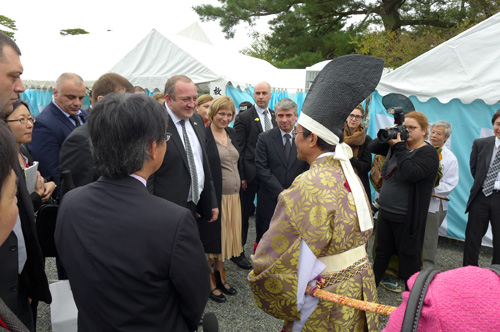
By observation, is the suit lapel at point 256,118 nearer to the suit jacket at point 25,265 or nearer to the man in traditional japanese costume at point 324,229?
the man in traditional japanese costume at point 324,229

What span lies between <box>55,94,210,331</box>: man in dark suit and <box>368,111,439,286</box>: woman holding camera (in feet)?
7.79

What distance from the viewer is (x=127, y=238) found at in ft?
3.86

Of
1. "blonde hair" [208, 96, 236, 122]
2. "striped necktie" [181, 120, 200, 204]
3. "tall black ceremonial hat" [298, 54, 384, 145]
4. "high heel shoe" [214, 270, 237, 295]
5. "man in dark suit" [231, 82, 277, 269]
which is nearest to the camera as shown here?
"tall black ceremonial hat" [298, 54, 384, 145]

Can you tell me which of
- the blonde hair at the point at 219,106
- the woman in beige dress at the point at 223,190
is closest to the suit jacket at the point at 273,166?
the woman in beige dress at the point at 223,190

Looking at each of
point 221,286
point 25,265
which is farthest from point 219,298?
point 25,265

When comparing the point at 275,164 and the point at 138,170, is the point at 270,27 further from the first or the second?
the point at 138,170

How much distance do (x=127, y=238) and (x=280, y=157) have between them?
2.73 meters

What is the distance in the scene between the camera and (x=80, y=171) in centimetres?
227

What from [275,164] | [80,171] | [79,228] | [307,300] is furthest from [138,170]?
[275,164]

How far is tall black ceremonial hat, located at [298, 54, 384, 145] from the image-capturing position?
5.30 feet

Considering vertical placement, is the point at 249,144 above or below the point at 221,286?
above

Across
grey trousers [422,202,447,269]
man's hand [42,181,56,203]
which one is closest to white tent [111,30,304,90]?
grey trousers [422,202,447,269]

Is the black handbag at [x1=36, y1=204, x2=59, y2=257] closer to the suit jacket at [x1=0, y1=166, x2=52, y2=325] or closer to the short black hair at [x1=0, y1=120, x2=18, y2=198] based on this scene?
the suit jacket at [x1=0, y1=166, x2=52, y2=325]

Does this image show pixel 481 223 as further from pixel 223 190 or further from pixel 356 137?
pixel 223 190
